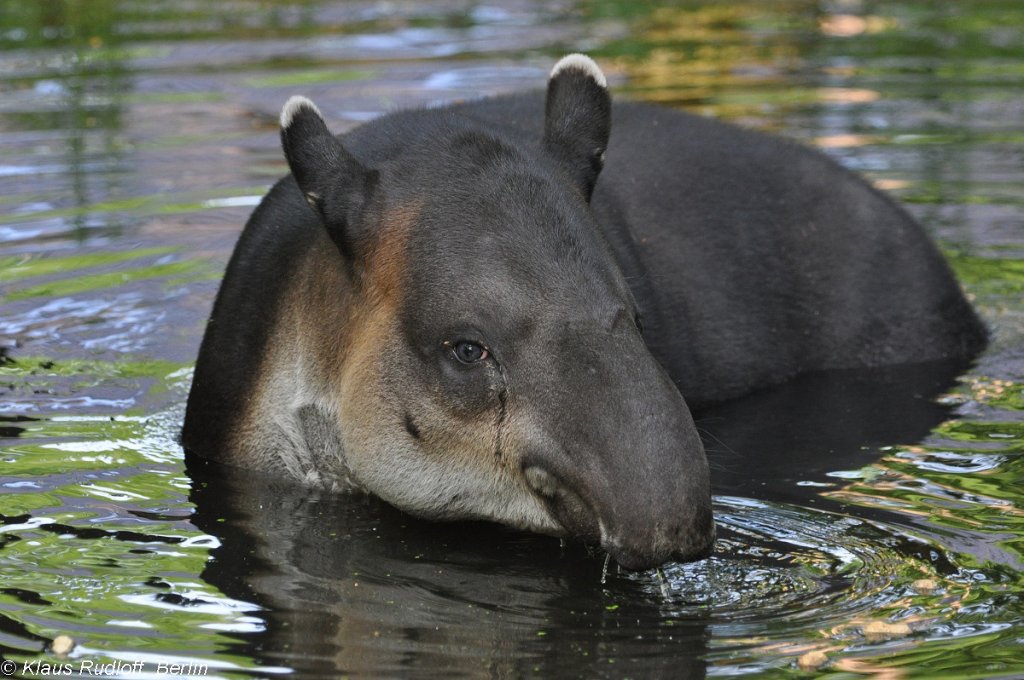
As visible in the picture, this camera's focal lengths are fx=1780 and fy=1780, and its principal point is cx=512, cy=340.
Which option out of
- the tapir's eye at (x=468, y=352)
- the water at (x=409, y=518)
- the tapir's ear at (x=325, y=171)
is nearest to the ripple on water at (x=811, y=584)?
the water at (x=409, y=518)

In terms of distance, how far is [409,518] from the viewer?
9.25 metres

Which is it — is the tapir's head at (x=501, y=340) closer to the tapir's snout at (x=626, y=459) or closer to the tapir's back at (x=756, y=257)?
the tapir's snout at (x=626, y=459)

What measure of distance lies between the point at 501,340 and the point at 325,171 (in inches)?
53.5

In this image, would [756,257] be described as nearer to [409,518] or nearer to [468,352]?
[409,518]

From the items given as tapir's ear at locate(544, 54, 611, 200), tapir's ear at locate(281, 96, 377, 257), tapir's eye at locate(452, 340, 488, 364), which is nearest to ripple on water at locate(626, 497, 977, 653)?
tapir's eye at locate(452, 340, 488, 364)

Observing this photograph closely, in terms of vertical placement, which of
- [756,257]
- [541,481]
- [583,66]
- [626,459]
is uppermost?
[583,66]

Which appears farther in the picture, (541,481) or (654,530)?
(541,481)

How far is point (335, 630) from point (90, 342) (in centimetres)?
547

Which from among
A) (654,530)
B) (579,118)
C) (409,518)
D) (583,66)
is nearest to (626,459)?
(654,530)

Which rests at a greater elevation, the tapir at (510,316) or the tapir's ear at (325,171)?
the tapir's ear at (325,171)

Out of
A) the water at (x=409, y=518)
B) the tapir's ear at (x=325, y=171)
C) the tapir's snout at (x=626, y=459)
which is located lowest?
the water at (x=409, y=518)

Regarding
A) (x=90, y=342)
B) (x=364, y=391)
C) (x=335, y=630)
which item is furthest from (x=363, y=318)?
(x=90, y=342)

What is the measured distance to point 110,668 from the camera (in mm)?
7207

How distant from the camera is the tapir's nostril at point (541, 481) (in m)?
7.76
